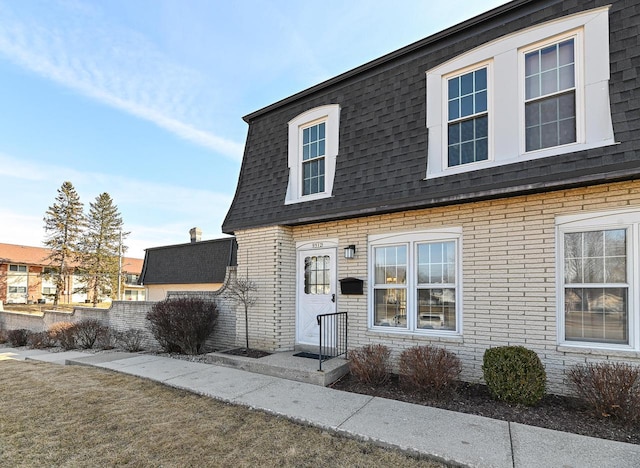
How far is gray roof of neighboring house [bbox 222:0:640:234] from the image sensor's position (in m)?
4.35

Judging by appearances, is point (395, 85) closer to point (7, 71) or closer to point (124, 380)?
point (124, 380)

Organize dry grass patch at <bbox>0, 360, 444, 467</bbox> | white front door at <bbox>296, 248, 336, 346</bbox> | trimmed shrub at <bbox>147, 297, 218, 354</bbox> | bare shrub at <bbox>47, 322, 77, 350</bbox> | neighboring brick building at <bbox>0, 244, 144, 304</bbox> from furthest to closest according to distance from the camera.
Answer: neighboring brick building at <bbox>0, 244, 144, 304</bbox> → bare shrub at <bbox>47, 322, 77, 350</bbox> → trimmed shrub at <bbox>147, 297, 218, 354</bbox> → white front door at <bbox>296, 248, 336, 346</bbox> → dry grass patch at <bbox>0, 360, 444, 467</bbox>

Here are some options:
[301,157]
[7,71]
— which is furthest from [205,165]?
[301,157]

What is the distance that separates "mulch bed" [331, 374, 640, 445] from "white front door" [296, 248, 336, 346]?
2.03 m

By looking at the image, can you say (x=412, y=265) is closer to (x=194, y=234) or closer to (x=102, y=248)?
(x=194, y=234)

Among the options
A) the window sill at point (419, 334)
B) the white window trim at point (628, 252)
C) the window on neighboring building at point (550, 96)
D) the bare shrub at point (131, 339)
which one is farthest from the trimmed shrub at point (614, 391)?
the bare shrub at point (131, 339)

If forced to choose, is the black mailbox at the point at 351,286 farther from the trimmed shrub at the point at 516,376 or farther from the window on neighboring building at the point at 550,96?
the window on neighboring building at the point at 550,96

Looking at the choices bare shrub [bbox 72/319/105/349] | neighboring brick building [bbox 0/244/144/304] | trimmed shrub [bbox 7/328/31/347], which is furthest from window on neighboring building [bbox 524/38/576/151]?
neighboring brick building [bbox 0/244/144/304]

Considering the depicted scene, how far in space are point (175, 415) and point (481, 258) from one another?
4.98 m

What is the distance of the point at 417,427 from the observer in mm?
3834

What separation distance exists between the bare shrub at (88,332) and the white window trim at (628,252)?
12033 millimetres

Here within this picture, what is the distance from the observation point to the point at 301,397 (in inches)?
193

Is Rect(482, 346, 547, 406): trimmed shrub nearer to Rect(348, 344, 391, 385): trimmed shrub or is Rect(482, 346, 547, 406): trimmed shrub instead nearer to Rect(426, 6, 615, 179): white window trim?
Rect(348, 344, 391, 385): trimmed shrub

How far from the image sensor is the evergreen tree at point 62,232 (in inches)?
1346
